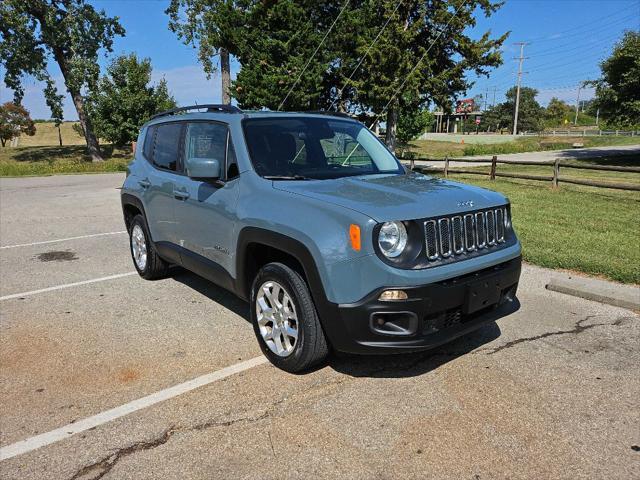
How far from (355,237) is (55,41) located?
1368 inches

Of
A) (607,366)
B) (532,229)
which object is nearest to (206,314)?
(607,366)

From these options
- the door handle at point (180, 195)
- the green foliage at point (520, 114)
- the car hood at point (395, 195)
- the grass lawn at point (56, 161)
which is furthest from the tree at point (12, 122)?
the green foliage at point (520, 114)

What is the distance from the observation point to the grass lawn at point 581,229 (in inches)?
253

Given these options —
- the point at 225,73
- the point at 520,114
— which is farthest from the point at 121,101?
the point at 520,114

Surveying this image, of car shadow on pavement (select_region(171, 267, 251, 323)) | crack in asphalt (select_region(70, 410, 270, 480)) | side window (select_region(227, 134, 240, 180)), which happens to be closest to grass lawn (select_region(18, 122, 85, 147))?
car shadow on pavement (select_region(171, 267, 251, 323))

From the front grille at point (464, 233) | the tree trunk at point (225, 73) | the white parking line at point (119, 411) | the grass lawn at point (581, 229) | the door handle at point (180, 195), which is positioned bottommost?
the white parking line at point (119, 411)

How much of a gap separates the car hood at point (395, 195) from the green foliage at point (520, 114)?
4348 inches

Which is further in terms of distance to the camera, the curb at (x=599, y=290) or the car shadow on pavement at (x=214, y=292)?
the curb at (x=599, y=290)

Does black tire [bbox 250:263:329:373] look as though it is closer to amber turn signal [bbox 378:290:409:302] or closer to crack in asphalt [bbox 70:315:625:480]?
crack in asphalt [bbox 70:315:625:480]

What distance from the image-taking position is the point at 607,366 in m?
3.79

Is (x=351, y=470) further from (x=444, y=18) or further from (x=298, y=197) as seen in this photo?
(x=444, y=18)

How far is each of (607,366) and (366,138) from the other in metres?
2.81

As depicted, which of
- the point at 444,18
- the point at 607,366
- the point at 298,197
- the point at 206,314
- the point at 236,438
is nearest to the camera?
the point at 236,438

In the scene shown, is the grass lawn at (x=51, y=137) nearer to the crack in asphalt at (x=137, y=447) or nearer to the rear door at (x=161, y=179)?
the rear door at (x=161, y=179)
